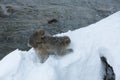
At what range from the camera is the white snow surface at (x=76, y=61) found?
3879 mm

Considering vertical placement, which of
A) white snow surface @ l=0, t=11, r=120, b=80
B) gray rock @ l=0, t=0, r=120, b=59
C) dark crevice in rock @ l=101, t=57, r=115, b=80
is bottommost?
gray rock @ l=0, t=0, r=120, b=59

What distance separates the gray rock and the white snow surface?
1.84 meters

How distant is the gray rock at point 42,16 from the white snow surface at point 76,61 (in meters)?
1.84

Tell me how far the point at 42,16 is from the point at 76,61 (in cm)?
308

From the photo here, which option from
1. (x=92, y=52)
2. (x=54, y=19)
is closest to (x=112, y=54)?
(x=92, y=52)

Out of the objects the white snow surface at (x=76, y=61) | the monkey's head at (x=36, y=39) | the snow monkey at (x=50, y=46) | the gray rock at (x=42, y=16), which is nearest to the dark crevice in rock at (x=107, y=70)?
the white snow surface at (x=76, y=61)

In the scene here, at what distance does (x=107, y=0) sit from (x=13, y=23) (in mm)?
2519

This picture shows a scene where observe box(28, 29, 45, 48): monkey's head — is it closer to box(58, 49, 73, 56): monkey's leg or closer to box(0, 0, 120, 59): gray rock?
box(58, 49, 73, 56): monkey's leg

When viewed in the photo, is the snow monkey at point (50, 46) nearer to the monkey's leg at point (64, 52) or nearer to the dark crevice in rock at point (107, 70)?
the monkey's leg at point (64, 52)

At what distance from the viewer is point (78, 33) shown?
4.48 metres

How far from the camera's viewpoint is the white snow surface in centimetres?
388

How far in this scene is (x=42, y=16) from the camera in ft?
22.8

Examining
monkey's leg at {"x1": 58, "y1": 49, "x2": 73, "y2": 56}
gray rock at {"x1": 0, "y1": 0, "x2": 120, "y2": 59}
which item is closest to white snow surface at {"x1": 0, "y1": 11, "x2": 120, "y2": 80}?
monkey's leg at {"x1": 58, "y1": 49, "x2": 73, "y2": 56}

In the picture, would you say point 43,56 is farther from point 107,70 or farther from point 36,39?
point 107,70
